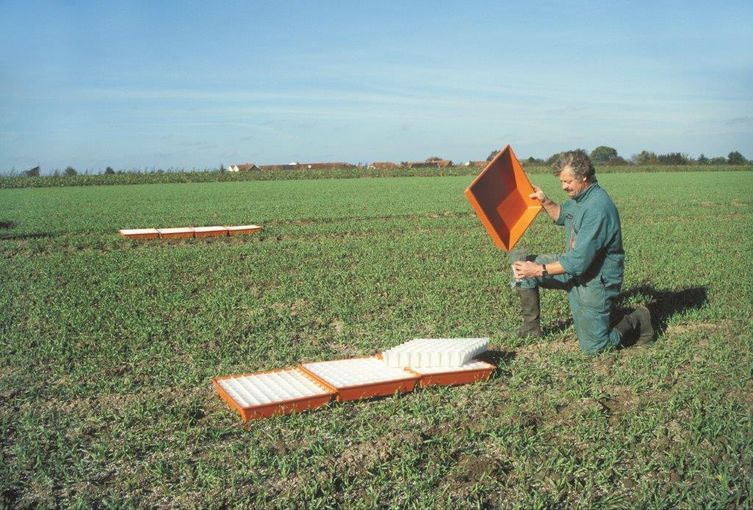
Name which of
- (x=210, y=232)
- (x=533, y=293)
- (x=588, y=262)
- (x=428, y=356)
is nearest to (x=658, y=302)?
(x=533, y=293)

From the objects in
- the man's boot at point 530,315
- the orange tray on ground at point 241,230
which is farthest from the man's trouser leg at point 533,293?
the orange tray on ground at point 241,230

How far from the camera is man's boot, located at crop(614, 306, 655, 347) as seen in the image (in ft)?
19.3

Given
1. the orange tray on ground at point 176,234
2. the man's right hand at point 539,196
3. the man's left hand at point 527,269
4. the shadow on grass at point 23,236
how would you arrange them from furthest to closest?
the shadow on grass at point 23,236, the orange tray on ground at point 176,234, the man's right hand at point 539,196, the man's left hand at point 527,269

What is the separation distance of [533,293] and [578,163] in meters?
1.26

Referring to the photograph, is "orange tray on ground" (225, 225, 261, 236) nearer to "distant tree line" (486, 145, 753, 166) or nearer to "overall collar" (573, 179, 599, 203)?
"overall collar" (573, 179, 599, 203)

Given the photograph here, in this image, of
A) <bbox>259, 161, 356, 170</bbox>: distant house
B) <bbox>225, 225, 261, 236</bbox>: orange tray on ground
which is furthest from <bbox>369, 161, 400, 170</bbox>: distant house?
<bbox>225, 225, 261, 236</bbox>: orange tray on ground

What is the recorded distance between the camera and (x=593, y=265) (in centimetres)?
556

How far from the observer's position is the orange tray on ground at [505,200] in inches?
233

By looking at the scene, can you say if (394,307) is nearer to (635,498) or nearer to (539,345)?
(539,345)

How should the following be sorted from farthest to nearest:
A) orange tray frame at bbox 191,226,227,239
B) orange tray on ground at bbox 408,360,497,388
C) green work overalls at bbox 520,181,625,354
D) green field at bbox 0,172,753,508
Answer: orange tray frame at bbox 191,226,227,239 < green work overalls at bbox 520,181,625,354 < orange tray on ground at bbox 408,360,497,388 < green field at bbox 0,172,753,508

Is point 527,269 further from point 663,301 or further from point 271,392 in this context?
point 663,301

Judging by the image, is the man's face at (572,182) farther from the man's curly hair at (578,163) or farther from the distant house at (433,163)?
the distant house at (433,163)

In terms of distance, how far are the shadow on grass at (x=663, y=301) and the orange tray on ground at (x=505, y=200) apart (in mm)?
1529

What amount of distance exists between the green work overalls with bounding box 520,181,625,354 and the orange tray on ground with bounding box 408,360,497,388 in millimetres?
1122
